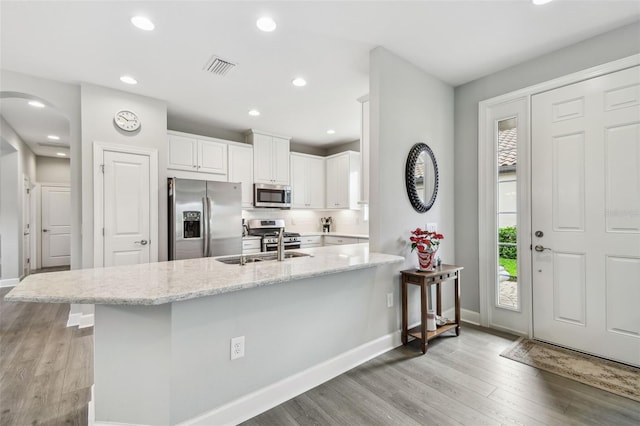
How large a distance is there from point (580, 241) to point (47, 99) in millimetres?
5489

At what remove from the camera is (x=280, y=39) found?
2473 millimetres

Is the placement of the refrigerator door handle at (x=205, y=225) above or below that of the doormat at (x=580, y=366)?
above

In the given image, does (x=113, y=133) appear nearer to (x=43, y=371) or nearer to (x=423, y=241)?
(x=43, y=371)

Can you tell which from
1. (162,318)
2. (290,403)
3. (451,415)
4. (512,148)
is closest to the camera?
(162,318)

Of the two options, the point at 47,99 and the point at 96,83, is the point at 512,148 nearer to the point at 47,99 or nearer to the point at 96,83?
the point at 96,83

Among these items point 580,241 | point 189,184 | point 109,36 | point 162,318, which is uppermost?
point 109,36

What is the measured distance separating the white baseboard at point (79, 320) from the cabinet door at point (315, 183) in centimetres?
374

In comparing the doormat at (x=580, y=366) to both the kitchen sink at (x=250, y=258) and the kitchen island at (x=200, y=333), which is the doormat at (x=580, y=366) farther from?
the kitchen sink at (x=250, y=258)

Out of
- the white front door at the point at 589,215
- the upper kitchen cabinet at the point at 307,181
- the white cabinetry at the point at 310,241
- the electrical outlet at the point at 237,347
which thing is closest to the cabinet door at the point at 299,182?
the upper kitchen cabinet at the point at 307,181

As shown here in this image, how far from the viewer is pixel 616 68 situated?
7.86 ft

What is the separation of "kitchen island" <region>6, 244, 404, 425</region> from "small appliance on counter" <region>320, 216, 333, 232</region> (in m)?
3.98

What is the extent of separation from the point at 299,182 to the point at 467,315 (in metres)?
3.58

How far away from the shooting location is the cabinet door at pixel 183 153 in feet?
13.9

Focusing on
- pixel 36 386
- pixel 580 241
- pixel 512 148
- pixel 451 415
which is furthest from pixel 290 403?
pixel 512 148
